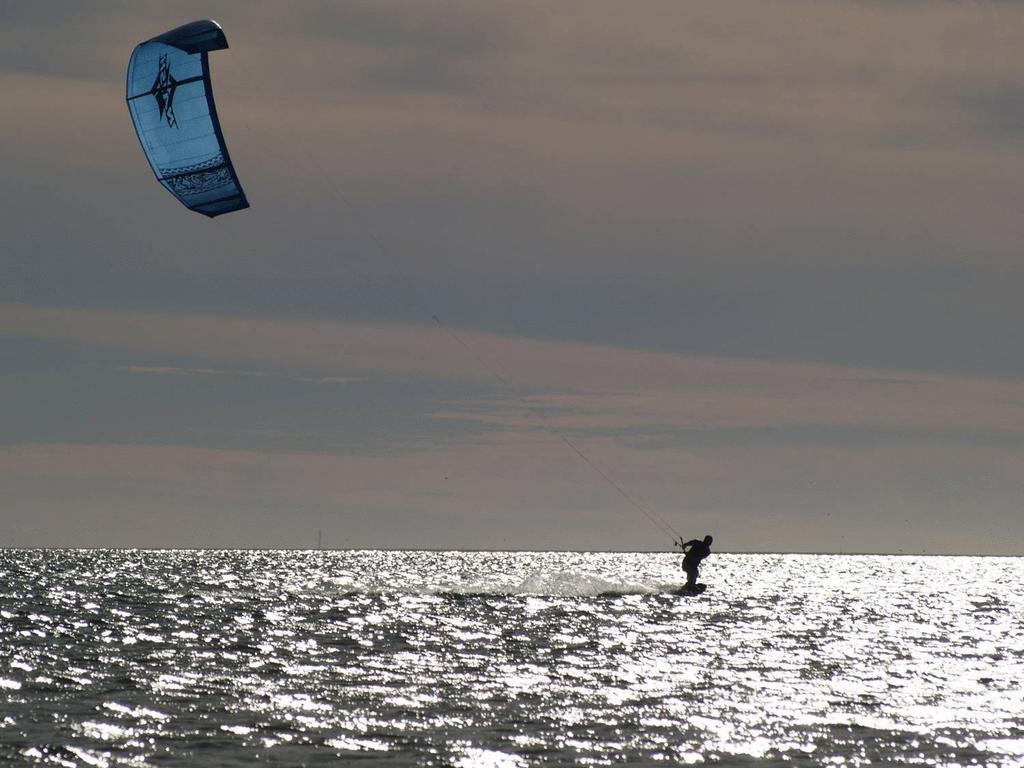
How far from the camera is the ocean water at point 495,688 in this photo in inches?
872

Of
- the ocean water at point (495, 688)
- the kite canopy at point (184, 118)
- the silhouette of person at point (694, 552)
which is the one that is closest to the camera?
the ocean water at point (495, 688)

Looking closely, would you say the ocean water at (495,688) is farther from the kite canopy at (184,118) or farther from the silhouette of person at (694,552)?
the kite canopy at (184,118)

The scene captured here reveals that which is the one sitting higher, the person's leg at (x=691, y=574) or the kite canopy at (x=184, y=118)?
the person's leg at (x=691, y=574)

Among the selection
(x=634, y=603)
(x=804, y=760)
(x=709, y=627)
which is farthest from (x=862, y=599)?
(x=804, y=760)

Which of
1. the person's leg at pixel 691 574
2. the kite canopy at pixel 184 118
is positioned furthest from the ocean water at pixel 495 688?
the kite canopy at pixel 184 118

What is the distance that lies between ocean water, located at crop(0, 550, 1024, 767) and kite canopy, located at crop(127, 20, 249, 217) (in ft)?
32.7

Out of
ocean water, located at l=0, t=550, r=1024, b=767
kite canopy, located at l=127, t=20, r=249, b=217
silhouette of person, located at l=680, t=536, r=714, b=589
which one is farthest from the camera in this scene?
silhouette of person, located at l=680, t=536, r=714, b=589

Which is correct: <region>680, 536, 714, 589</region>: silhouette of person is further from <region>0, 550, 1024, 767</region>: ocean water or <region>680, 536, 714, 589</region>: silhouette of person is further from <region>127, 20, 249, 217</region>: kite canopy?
<region>127, 20, 249, 217</region>: kite canopy

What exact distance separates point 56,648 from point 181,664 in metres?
5.35

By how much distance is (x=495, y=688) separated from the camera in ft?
95.6

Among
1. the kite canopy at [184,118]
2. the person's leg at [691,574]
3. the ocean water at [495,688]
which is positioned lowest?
the ocean water at [495,688]

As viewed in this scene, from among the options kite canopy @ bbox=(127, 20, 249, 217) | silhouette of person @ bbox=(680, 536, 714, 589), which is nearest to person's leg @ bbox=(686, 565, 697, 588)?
silhouette of person @ bbox=(680, 536, 714, 589)

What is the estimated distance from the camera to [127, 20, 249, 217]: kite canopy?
102ft

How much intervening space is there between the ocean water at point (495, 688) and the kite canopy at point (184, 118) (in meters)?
9.96
